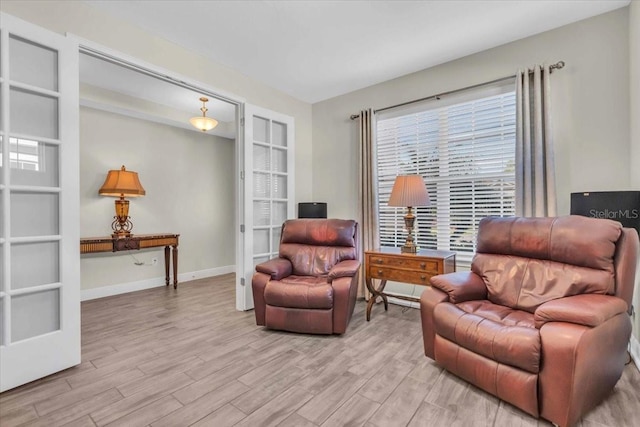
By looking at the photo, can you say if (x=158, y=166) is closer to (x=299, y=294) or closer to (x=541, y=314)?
(x=299, y=294)

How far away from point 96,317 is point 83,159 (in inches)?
78.6

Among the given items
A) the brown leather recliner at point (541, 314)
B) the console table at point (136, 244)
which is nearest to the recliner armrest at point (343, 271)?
the brown leather recliner at point (541, 314)

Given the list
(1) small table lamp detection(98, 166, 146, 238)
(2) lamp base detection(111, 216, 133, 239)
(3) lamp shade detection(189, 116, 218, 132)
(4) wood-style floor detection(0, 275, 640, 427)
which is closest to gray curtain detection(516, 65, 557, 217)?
(4) wood-style floor detection(0, 275, 640, 427)

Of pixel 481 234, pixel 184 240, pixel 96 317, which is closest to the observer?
pixel 481 234

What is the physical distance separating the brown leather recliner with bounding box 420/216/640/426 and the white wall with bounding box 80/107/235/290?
4.02 meters

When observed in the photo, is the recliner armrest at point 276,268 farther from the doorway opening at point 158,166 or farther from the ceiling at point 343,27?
the ceiling at point 343,27

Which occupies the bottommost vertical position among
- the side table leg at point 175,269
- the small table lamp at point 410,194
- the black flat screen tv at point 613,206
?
the side table leg at point 175,269

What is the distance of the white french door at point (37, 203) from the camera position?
187cm

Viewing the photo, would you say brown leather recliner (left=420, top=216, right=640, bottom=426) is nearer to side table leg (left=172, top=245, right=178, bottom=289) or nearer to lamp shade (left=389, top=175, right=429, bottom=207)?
lamp shade (left=389, top=175, right=429, bottom=207)

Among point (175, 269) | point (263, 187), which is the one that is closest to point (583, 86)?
point (263, 187)

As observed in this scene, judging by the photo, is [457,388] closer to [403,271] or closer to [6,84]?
[403,271]

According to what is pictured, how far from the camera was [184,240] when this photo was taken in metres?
4.90

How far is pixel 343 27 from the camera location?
257cm

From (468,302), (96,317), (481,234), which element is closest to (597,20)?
(481,234)
